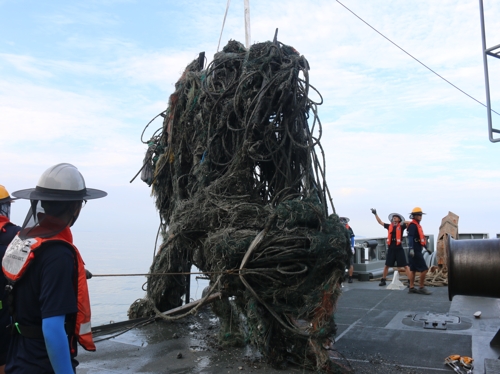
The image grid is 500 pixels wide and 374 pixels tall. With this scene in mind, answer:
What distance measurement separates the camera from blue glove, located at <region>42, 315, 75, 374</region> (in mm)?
2043

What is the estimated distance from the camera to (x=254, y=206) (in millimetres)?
4930

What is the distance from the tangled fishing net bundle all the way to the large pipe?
1.01m

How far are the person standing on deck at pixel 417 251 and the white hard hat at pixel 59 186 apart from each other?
8081 mm

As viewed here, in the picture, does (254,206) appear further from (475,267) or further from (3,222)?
(3,222)

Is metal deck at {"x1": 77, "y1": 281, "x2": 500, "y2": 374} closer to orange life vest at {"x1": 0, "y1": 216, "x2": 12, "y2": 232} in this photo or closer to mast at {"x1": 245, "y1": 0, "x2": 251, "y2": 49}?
orange life vest at {"x1": 0, "y1": 216, "x2": 12, "y2": 232}

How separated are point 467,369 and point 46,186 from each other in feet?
13.9

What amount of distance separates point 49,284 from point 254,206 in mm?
3002

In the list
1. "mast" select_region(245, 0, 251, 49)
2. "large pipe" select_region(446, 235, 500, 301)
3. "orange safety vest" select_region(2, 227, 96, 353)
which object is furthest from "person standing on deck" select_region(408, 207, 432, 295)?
"orange safety vest" select_region(2, 227, 96, 353)

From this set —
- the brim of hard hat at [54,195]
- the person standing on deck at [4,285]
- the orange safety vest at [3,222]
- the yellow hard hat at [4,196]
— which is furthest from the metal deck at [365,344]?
the brim of hard hat at [54,195]

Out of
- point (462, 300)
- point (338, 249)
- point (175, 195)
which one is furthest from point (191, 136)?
point (462, 300)

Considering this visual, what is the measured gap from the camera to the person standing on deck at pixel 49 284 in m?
2.08

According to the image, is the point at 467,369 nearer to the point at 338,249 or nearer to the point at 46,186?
the point at 338,249

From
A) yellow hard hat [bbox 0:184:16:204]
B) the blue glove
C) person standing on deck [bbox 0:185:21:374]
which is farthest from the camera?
yellow hard hat [bbox 0:184:16:204]

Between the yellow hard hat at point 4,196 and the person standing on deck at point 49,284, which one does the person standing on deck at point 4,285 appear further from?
the person standing on deck at point 49,284
